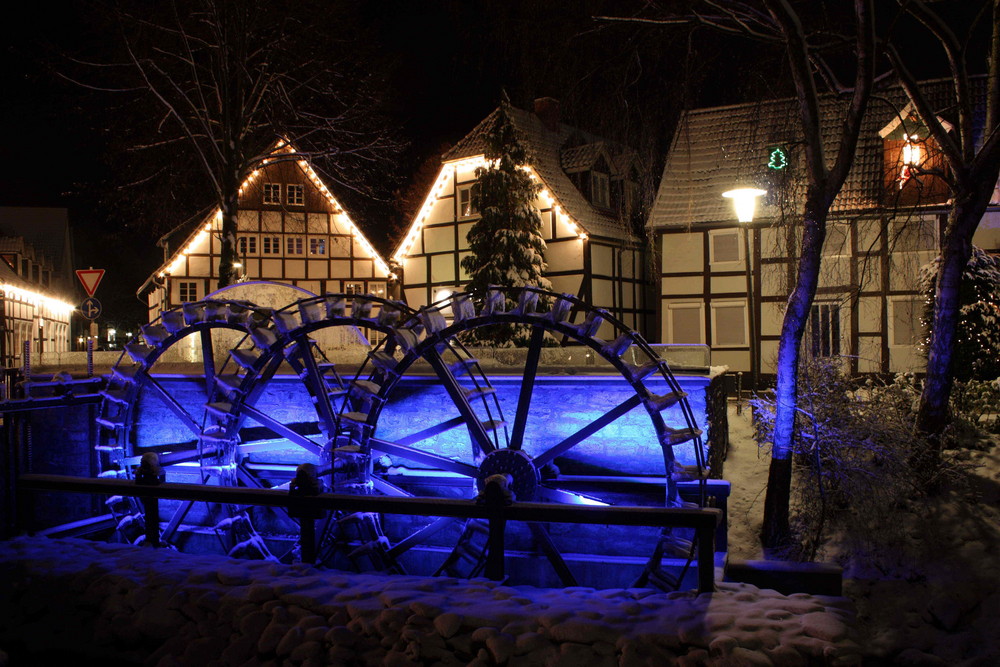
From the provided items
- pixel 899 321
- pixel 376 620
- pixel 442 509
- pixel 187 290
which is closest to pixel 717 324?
pixel 899 321

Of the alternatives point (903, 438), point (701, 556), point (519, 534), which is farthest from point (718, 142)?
point (701, 556)

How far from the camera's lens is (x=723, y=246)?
19.1 m

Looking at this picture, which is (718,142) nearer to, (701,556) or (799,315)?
(799,315)

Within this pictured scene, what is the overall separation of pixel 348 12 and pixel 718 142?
30.4 feet

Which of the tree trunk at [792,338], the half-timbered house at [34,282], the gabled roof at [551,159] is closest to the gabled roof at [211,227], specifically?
the gabled roof at [551,159]

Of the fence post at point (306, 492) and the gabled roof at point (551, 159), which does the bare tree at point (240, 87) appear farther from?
the fence post at point (306, 492)

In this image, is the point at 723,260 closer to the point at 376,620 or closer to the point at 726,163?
the point at 726,163

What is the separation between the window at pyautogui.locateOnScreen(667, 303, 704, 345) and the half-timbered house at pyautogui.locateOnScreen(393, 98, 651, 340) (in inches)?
81.4

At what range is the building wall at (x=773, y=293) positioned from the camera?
1688 cm

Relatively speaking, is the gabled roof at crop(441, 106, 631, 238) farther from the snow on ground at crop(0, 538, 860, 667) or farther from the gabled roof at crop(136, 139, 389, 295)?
the snow on ground at crop(0, 538, 860, 667)

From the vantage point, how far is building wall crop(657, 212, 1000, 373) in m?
16.9

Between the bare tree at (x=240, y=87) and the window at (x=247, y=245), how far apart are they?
614cm

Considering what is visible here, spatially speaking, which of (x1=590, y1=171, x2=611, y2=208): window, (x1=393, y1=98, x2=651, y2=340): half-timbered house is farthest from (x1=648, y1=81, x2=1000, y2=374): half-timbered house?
(x1=590, y1=171, x2=611, y2=208): window

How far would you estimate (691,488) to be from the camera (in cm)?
703
